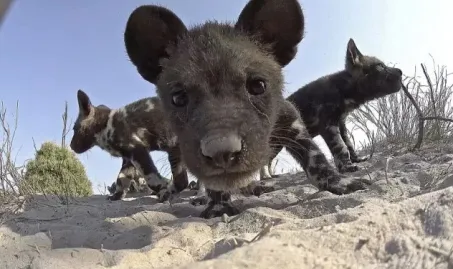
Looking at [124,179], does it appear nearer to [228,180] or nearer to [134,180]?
[134,180]

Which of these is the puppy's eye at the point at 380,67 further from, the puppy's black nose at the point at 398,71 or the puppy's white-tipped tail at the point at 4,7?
the puppy's white-tipped tail at the point at 4,7

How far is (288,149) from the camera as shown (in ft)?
18.2

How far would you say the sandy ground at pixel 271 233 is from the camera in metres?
1.67

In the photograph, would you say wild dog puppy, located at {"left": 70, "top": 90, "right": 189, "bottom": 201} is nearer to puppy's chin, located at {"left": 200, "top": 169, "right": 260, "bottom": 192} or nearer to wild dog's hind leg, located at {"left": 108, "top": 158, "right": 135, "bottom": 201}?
wild dog's hind leg, located at {"left": 108, "top": 158, "right": 135, "bottom": 201}

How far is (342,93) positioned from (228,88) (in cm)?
636

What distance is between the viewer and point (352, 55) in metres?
10.4

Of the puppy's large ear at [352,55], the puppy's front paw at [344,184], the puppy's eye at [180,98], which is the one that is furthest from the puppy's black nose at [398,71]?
the puppy's eye at [180,98]

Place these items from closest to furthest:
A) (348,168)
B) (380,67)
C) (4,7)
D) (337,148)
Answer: (4,7) < (348,168) < (337,148) < (380,67)

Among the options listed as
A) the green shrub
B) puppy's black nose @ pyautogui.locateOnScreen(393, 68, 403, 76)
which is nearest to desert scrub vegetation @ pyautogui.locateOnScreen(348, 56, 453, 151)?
puppy's black nose @ pyautogui.locateOnScreen(393, 68, 403, 76)

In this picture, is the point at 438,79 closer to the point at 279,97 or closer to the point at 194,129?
the point at 279,97

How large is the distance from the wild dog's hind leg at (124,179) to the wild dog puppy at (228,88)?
4.78 metres

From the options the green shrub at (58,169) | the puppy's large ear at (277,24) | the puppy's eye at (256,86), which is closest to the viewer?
the puppy's eye at (256,86)

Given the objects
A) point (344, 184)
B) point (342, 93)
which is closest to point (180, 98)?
point (344, 184)

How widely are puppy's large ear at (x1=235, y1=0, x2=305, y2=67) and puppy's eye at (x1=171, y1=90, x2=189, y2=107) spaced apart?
42.8 inches
